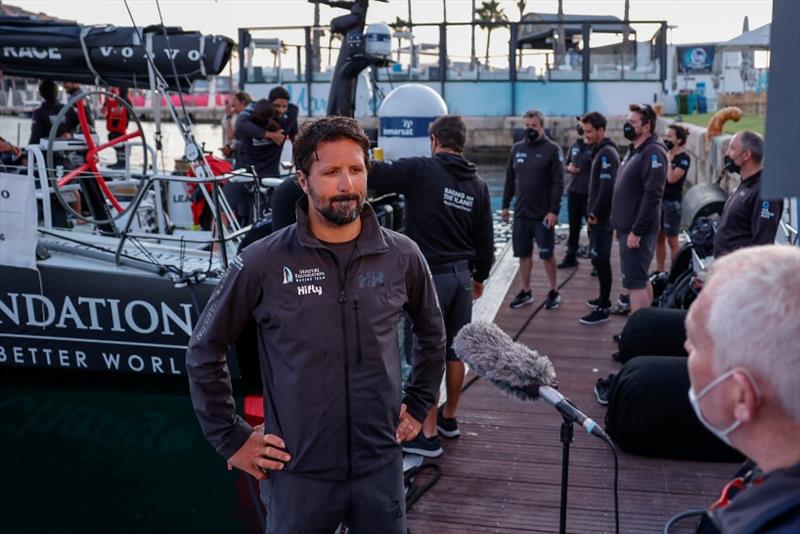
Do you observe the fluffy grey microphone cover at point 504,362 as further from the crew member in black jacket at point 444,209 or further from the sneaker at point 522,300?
the sneaker at point 522,300

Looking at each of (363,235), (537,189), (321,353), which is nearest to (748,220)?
(537,189)

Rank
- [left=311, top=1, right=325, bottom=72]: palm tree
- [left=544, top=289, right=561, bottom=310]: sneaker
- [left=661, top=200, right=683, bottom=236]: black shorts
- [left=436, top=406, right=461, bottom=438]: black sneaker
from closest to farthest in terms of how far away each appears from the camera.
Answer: [left=436, top=406, right=461, bottom=438]: black sneaker, [left=544, top=289, right=561, bottom=310]: sneaker, [left=661, top=200, right=683, bottom=236]: black shorts, [left=311, top=1, right=325, bottom=72]: palm tree

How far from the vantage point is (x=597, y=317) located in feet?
28.5

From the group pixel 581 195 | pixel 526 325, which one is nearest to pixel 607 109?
pixel 581 195

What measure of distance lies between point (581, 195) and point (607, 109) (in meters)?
27.0

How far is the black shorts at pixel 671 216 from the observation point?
33.4 ft

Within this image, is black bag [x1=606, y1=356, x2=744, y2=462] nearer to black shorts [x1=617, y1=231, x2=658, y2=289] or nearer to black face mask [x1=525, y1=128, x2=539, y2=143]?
black shorts [x1=617, y1=231, x2=658, y2=289]

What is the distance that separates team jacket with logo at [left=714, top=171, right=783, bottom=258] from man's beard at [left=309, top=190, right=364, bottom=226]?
3673 millimetres

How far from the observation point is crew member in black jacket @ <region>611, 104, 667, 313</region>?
7.22 m

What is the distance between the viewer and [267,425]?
9.58ft

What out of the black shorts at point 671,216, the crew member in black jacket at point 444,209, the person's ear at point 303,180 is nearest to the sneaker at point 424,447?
the crew member in black jacket at point 444,209

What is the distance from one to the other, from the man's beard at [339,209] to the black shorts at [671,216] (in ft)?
26.1

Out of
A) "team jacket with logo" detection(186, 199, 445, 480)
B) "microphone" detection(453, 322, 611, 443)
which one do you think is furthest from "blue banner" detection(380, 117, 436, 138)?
"team jacket with logo" detection(186, 199, 445, 480)

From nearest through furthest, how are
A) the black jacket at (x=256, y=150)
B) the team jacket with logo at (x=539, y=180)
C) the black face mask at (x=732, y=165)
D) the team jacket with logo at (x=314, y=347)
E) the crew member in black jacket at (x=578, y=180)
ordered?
the team jacket with logo at (x=314, y=347) → the black face mask at (x=732, y=165) → the team jacket with logo at (x=539, y=180) → the black jacket at (x=256, y=150) → the crew member in black jacket at (x=578, y=180)
